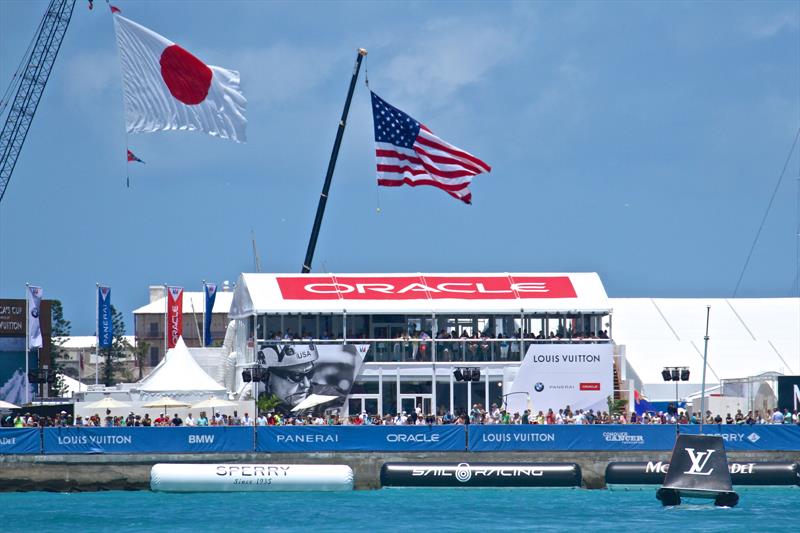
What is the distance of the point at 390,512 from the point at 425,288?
658 inches

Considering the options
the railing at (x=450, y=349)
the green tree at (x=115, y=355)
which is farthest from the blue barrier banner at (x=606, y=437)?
the green tree at (x=115, y=355)

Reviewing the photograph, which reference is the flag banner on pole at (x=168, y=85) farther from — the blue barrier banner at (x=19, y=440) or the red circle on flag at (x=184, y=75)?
the blue barrier banner at (x=19, y=440)

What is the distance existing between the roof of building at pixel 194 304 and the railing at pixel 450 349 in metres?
96.9

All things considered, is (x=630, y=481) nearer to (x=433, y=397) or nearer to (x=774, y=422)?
(x=774, y=422)

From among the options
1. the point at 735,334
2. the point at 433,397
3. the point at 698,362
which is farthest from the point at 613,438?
the point at 735,334

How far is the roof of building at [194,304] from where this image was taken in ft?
514

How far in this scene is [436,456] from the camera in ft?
169

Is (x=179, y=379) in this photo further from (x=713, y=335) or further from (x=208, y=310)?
(x=713, y=335)

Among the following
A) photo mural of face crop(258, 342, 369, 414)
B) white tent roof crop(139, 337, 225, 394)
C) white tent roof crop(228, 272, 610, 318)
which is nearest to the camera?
white tent roof crop(139, 337, 225, 394)

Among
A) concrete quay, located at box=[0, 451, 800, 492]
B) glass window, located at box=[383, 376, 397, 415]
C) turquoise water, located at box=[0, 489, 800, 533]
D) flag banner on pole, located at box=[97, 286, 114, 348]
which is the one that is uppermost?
flag banner on pole, located at box=[97, 286, 114, 348]

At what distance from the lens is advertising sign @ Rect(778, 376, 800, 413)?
5588 cm

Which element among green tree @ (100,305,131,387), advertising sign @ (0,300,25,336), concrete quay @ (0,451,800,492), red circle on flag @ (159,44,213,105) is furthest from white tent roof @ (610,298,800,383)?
green tree @ (100,305,131,387)

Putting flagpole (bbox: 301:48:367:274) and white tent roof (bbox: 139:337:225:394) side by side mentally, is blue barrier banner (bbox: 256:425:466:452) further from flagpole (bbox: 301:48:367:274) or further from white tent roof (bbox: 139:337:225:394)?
flagpole (bbox: 301:48:367:274)

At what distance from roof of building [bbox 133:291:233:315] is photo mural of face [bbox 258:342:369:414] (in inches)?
3831
